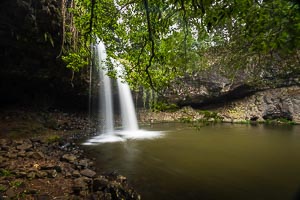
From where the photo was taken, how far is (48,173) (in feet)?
21.1

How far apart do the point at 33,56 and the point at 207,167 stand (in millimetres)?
11118

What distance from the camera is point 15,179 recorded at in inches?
231

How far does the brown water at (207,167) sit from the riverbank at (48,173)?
65 cm

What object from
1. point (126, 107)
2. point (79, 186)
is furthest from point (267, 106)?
point (79, 186)

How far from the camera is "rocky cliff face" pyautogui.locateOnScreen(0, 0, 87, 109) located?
10297mm

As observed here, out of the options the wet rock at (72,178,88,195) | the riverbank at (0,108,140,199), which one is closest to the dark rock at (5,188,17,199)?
the riverbank at (0,108,140,199)

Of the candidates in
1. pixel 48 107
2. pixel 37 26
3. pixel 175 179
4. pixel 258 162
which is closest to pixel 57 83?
pixel 48 107

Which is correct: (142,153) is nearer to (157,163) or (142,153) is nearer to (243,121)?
(157,163)

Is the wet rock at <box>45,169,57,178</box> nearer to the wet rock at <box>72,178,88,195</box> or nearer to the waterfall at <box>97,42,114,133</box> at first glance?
the wet rock at <box>72,178,88,195</box>

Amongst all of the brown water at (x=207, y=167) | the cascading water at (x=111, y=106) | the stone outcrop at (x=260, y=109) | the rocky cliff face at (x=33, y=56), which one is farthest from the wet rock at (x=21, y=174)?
the stone outcrop at (x=260, y=109)

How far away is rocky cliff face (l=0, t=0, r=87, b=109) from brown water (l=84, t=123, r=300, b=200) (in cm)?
552

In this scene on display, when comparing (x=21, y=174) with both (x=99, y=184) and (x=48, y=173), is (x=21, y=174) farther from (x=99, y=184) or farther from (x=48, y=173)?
(x=99, y=184)

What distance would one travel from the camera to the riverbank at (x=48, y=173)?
5.23 m

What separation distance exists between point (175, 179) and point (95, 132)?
10369 mm
